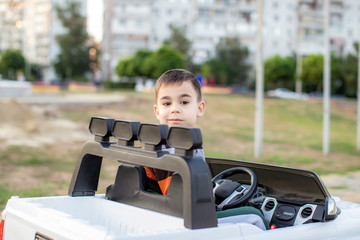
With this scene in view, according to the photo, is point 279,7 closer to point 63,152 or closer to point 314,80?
point 314,80

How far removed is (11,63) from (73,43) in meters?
9.29

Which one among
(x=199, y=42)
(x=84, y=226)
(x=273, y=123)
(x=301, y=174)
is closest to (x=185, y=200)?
(x=84, y=226)

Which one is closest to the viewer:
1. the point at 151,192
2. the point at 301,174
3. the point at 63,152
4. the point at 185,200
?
the point at 185,200

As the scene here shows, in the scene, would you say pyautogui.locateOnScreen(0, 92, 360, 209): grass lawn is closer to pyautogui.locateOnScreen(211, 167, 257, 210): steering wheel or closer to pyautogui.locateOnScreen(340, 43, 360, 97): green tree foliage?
pyautogui.locateOnScreen(211, 167, 257, 210): steering wheel

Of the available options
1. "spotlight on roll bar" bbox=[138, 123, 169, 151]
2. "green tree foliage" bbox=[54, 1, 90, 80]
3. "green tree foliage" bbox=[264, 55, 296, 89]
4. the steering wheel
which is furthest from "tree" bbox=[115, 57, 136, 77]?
"spotlight on roll bar" bbox=[138, 123, 169, 151]

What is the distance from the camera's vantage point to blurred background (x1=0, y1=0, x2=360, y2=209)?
14.0 meters

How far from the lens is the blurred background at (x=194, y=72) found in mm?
13992

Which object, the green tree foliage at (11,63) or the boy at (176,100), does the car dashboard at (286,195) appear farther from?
the green tree foliage at (11,63)

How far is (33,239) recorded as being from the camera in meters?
2.42

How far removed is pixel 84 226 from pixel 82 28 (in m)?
74.0

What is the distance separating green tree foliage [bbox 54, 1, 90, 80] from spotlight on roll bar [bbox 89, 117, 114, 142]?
71.4 meters

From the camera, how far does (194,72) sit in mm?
64812

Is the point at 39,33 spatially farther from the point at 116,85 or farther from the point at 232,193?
the point at 232,193

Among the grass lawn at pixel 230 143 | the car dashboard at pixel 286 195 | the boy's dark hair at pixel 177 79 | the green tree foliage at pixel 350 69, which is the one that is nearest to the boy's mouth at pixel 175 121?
the boy's dark hair at pixel 177 79
